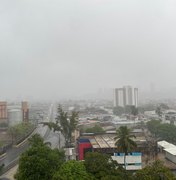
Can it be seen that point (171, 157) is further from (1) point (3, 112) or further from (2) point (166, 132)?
(1) point (3, 112)

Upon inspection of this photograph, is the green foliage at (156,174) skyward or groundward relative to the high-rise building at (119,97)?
groundward

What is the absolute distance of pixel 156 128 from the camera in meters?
49.4

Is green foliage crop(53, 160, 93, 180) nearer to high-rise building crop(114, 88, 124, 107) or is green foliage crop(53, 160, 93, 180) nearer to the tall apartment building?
the tall apartment building

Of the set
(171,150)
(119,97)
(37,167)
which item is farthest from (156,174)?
(119,97)

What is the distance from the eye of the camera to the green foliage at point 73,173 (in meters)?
16.5

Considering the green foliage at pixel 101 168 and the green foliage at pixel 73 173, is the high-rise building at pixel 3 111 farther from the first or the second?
the green foliage at pixel 73 173

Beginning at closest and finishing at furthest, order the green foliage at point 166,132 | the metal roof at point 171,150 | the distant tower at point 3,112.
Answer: the metal roof at point 171,150, the green foliage at point 166,132, the distant tower at point 3,112

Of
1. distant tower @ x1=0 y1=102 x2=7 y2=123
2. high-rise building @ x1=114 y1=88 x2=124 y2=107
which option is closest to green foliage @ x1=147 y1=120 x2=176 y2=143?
distant tower @ x1=0 y1=102 x2=7 y2=123

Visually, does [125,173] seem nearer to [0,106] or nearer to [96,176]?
[96,176]

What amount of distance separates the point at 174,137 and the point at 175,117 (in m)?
23.8

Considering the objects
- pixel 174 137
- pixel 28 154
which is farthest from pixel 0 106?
pixel 28 154

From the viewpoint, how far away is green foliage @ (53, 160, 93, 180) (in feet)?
54.1

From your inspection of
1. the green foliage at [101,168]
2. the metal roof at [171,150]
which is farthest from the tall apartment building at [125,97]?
the green foliage at [101,168]

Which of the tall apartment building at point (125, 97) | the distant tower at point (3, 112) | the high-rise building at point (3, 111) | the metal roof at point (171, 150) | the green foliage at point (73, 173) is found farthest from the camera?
the tall apartment building at point (125, 97)
